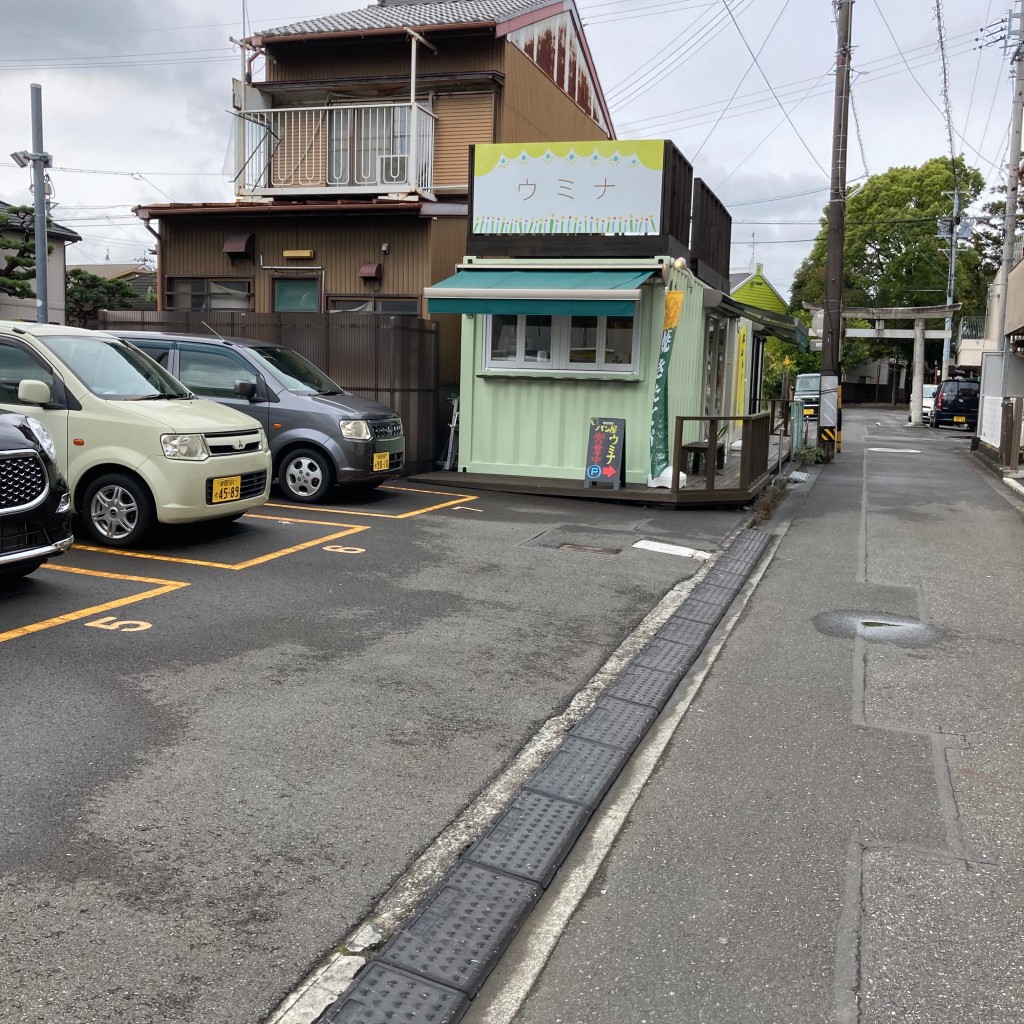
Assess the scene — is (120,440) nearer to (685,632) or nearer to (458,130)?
(685,632)

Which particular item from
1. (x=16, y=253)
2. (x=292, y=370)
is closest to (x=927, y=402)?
(x=16, y=253)

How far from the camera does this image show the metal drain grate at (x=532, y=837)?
374cm

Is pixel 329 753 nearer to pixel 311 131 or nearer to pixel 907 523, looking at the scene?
pixel 907 523

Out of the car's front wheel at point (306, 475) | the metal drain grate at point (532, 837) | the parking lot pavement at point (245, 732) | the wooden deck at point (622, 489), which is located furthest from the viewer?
the wooden deck at point (622, 489)

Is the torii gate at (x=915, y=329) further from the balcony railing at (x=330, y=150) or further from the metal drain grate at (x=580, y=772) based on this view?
the metal drain grate at (x=580, y=772)

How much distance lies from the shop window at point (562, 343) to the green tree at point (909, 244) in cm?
4746

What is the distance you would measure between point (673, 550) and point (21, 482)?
5981mm

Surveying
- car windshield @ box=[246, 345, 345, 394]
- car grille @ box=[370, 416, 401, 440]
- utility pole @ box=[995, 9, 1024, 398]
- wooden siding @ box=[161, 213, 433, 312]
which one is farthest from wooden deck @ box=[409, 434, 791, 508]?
utility pole @ box=[995, 9, 1024, 398]

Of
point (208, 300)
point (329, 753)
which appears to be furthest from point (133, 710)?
point (208, 300)

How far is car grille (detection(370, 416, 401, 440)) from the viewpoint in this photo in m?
11.9

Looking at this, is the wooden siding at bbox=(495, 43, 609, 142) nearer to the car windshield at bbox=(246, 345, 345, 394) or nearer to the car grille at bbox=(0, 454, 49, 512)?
the car windshield at bbox=(246, 345, 345, 394)

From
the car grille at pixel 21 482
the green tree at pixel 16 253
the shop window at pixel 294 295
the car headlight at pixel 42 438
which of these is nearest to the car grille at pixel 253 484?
the car headlight at pixel 42 438

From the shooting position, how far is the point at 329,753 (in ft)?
15.1

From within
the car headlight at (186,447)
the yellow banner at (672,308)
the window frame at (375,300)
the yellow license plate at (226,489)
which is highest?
the window frame at (375,300)
